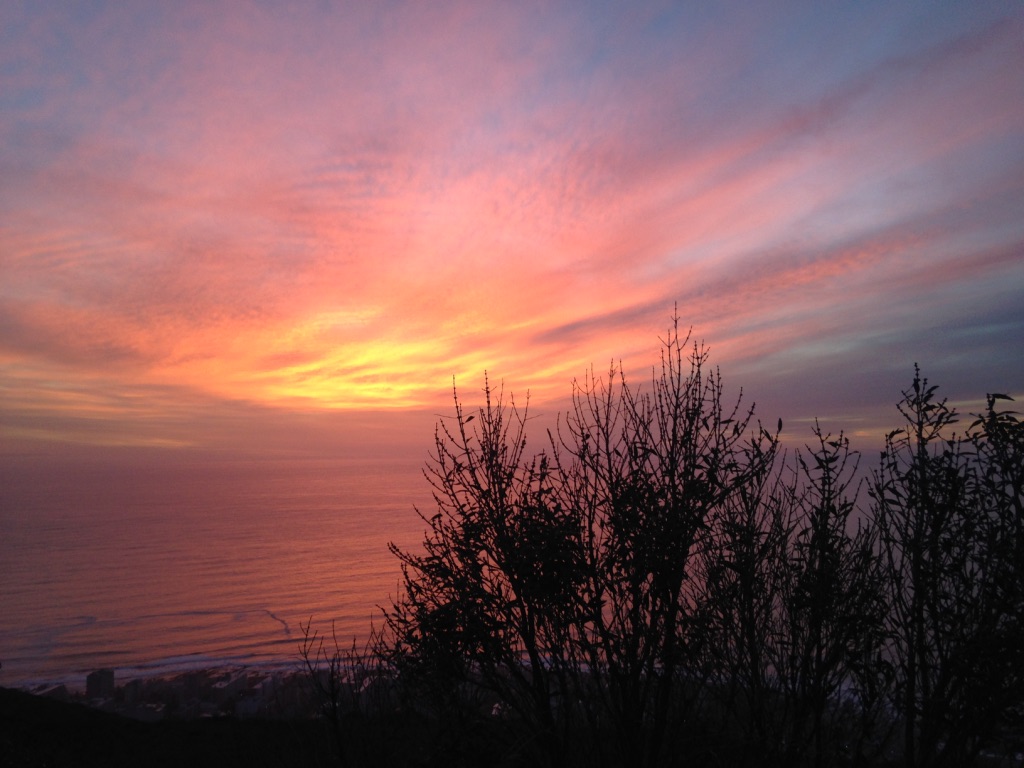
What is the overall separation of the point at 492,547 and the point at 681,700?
318 centimetres

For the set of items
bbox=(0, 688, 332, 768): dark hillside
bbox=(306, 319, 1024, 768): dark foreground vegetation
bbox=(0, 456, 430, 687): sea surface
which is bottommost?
bbox=(0, 456, 430, 687): sea surface

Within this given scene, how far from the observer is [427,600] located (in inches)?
408

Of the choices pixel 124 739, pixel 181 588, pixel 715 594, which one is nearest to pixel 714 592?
pixel 715 594

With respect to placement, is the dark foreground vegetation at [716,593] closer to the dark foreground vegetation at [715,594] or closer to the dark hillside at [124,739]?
the dark foreground vegetation at [715,594]

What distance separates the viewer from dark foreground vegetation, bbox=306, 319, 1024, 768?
8.03m

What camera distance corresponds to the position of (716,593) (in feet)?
28.4

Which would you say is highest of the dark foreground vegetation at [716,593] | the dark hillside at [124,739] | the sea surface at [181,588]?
the dark foreground vegetation at [716,593]

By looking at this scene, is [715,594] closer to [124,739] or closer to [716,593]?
[716,593]

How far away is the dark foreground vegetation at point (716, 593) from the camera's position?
803 cm

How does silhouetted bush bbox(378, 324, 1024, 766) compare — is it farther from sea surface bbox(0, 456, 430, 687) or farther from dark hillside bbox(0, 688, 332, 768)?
sea surface bbox(0, 456, 430, 687)

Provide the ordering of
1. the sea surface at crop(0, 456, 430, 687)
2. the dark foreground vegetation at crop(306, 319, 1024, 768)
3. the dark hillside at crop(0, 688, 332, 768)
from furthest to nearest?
the sea surface at crop(0, 456, 430, 687)
the dark hillside at crop(0, 688, 332, 768)
the dark foreground vegetation at crop(306, 319, 1024, 768)

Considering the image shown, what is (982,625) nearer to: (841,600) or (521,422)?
(841,600)

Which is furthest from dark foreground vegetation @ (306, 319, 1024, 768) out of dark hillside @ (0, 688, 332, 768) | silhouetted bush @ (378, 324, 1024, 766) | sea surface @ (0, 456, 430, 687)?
sea surface @ (0, 456, 430, 687)

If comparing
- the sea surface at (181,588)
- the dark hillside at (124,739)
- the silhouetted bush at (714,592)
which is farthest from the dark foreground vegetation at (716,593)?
the sea surface at (181,588)
